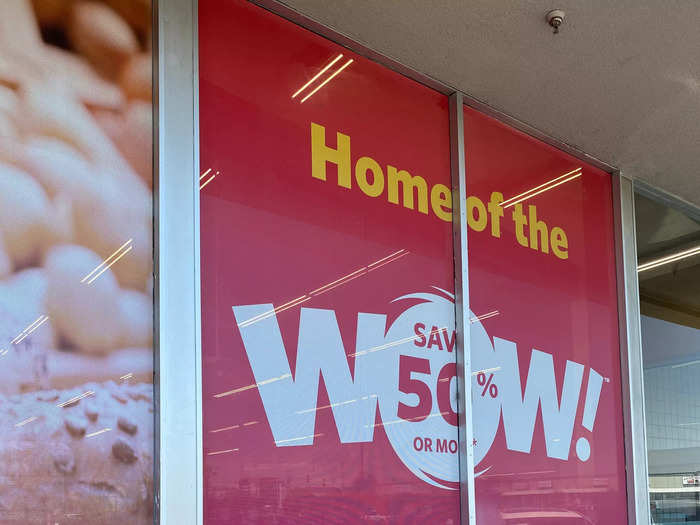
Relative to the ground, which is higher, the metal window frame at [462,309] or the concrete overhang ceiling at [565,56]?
the concrete overhang ceiling at [565,56]

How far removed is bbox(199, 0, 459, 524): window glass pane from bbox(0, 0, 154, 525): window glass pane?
1.00 ft

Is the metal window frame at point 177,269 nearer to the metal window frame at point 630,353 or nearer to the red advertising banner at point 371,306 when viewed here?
the red advertising banner at point 371,306

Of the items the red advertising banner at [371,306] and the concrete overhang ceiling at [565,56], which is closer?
the red advertising banner at [371,306]

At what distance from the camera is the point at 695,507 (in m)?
5.65

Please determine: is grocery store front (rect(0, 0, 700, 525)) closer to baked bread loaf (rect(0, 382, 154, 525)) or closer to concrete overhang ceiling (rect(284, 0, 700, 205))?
baked bread loaf (rect(0, 382, 154, 525))

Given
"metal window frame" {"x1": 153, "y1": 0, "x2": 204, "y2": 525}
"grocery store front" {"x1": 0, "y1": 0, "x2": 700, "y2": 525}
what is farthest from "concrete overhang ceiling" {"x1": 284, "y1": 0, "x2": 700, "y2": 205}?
"metal window frame" {"x1": 153, "y1": 0, "x2": 204, "y2": 525}

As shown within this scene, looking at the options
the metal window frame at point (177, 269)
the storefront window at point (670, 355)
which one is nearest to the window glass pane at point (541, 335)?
the storefront window at point (670, 355)

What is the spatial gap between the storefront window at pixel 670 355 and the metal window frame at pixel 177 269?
3.51m

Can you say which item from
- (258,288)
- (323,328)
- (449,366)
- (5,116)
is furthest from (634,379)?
(5,116)

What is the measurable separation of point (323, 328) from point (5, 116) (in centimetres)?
151

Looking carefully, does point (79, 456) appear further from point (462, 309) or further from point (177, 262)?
point (462, 309)

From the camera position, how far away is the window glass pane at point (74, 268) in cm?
253

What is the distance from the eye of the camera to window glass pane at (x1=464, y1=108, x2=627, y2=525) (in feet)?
14.0

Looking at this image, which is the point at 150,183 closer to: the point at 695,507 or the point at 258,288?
the point at 258,288
